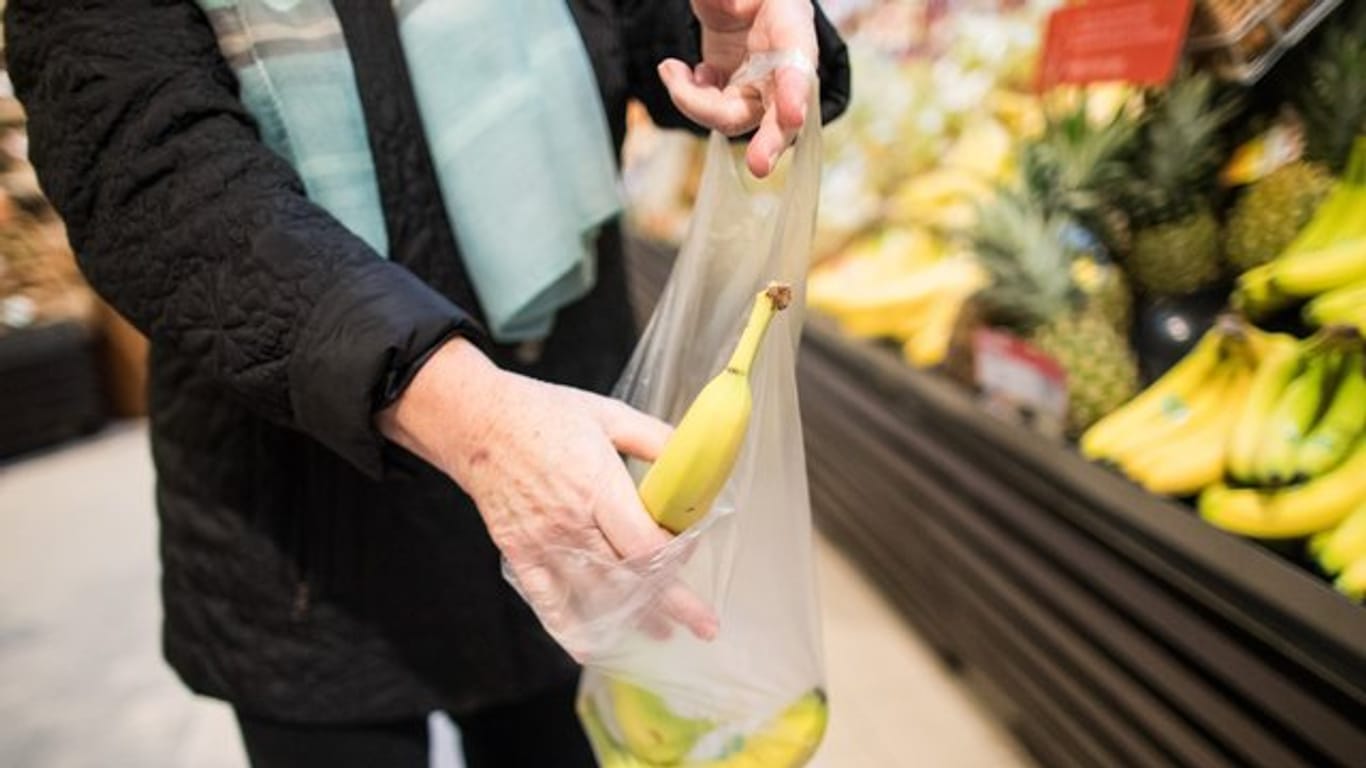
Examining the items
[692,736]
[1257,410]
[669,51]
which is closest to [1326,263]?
[1257,410]

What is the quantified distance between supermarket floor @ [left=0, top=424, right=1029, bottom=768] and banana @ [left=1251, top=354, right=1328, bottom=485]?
2.57 ft

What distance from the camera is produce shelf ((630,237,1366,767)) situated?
92cm

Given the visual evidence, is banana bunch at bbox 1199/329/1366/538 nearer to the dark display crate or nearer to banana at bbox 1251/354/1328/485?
banana at bbox 1251/354/1328/485

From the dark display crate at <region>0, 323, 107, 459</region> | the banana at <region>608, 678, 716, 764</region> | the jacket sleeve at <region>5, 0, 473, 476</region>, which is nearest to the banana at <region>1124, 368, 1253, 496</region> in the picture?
the banana at <region>608, 678, 716, 764</region>

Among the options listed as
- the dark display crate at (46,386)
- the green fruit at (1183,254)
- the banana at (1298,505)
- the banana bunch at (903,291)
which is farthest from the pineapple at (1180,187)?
the dark display crate at (46,386)

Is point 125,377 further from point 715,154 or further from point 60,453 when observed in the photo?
point 715,154

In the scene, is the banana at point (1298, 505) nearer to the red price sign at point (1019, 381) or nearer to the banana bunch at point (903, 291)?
the red price sign at point (1019, 381)

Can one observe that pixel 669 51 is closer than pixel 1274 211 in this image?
Yes

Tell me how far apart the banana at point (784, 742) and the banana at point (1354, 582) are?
0.63 meters

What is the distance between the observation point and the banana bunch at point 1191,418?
3.78ft

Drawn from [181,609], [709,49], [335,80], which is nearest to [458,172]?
[335,80]

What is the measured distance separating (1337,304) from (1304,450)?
190mm

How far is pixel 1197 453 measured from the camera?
3.80 feet

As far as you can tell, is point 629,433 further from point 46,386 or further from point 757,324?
point 46,386
